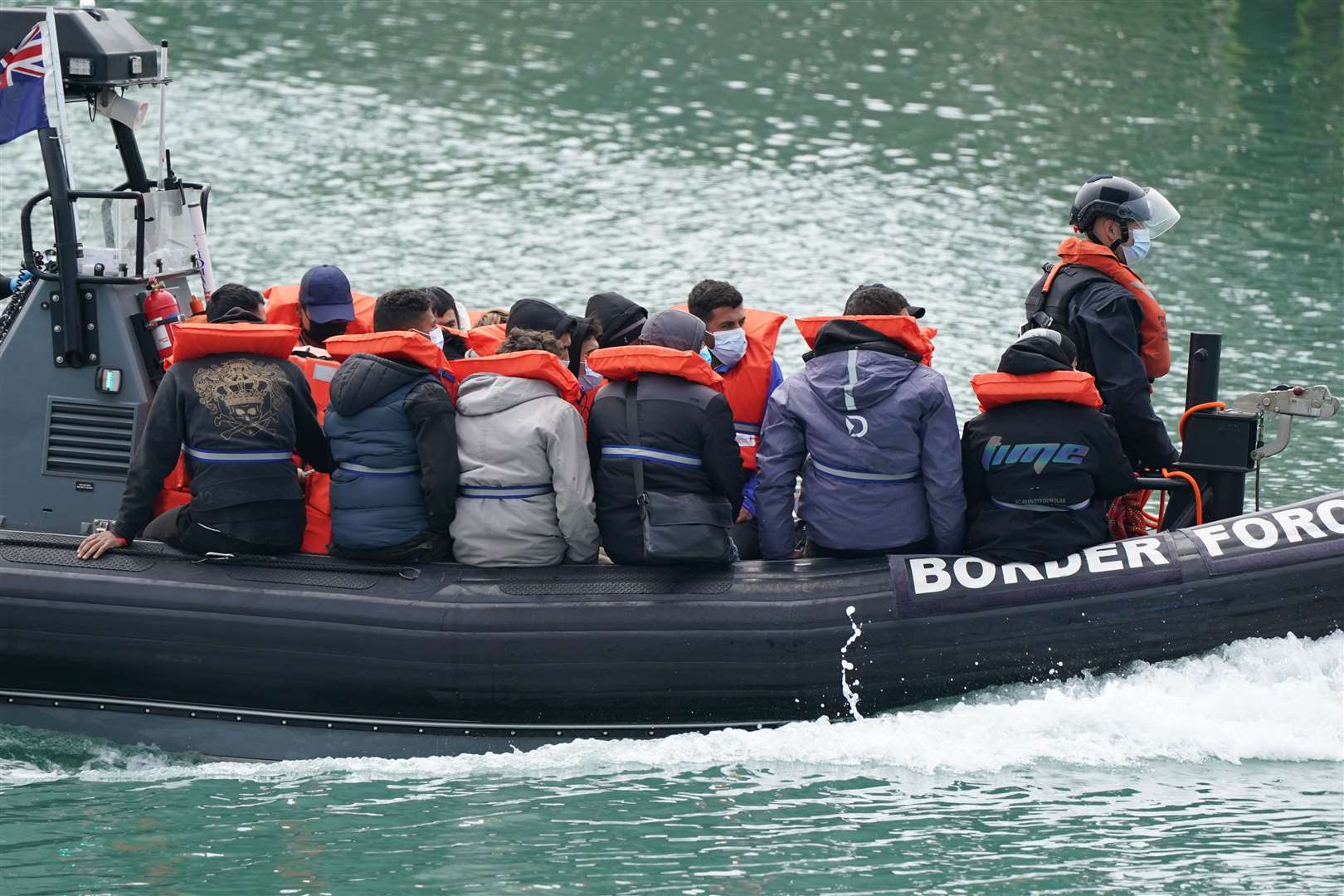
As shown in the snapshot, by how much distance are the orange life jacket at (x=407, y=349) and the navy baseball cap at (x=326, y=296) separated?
0.67 metres

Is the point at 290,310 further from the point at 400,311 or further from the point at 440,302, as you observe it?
the point at 400,311

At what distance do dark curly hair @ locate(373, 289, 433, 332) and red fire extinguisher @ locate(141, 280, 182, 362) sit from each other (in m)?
0.81

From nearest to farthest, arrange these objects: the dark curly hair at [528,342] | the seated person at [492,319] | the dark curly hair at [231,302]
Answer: the dark curly hair at [528,342] < the dark curly hair at [231,302] < the seated person at [492,319]

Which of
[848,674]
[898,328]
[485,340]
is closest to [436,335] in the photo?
[485,340]

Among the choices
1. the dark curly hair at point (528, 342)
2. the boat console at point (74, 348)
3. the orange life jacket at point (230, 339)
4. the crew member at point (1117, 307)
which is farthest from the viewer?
the crew member at point (1117, 307)

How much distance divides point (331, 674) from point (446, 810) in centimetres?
64

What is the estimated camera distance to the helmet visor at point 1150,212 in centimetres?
642

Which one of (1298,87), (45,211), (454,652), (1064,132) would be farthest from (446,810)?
(1298,87)

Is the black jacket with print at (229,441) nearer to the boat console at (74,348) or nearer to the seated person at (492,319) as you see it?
the boat console at (74,348)

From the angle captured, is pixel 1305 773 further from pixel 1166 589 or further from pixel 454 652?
pixel 454 652

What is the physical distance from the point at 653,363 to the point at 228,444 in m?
1.35

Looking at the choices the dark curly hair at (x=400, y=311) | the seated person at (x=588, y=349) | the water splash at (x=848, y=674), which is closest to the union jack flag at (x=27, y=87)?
the dark curly hair at (x=400, y=311)

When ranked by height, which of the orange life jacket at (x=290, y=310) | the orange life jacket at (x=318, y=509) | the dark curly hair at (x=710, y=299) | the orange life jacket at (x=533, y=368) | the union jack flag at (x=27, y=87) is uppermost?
the union jack flag at (x=27, y=87)

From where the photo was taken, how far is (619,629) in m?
5.79
